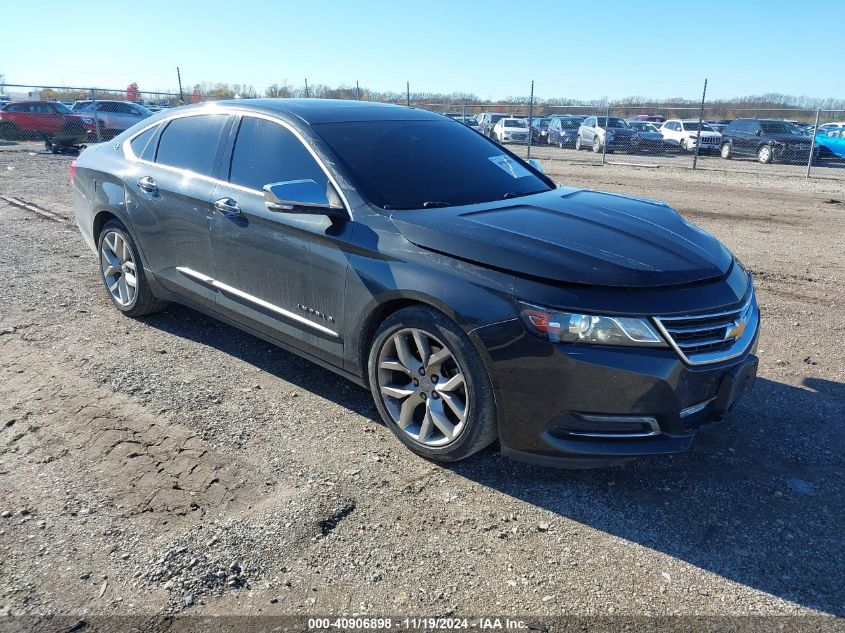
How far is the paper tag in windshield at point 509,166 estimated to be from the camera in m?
4.39

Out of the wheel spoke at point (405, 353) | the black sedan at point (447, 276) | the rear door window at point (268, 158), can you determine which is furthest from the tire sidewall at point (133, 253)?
the wheel spoke at point (405, 353)

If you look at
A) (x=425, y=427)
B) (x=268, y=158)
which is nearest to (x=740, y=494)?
(x=425, y=427)

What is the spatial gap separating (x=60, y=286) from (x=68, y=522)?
4.01 m

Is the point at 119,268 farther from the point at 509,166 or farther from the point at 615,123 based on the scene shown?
the point at 615,123

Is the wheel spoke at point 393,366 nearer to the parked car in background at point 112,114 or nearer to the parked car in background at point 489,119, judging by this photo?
the parked car in background at point 112,114

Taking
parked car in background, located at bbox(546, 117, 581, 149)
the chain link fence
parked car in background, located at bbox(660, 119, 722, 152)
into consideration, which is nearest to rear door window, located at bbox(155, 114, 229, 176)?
the chain link fence

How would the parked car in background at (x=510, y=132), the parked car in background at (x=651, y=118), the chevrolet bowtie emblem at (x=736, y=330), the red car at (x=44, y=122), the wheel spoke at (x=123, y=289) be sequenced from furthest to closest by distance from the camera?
the parked car in background at (x=651, y=118)
the parked car in background at (x=510, y=132)
the red car at (x=44, y=122)
the wheel spoke at (x=123, y=289)
the chevrolet bowtie emblem at (x=736, y=330)

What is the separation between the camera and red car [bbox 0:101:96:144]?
22.5m

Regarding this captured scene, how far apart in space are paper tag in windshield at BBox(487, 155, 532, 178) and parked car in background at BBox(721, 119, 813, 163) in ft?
65.9

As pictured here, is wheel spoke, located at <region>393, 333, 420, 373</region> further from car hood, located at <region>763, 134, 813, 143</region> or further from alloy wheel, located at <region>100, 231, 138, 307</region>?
car hood, located at <region>763, 134, 813, 143</region>

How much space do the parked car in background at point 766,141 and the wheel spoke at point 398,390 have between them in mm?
21752

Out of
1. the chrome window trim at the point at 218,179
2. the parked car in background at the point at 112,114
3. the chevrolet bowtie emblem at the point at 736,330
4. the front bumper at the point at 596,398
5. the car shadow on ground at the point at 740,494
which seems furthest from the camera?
the parked car in background at the point at 112,114

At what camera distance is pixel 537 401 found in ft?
9.41

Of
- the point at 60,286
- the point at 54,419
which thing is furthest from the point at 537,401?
the point at 60,286
